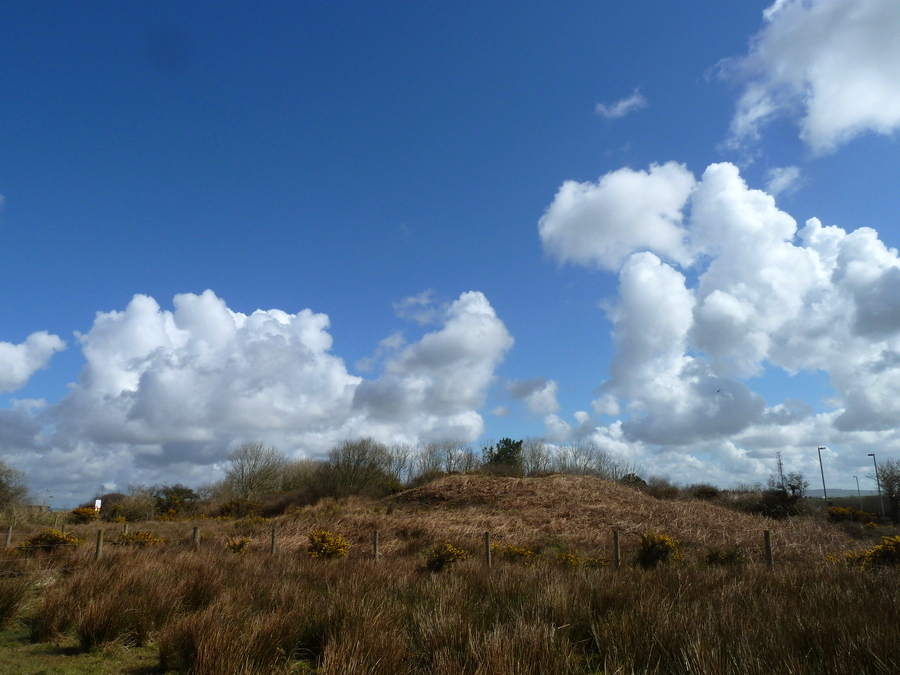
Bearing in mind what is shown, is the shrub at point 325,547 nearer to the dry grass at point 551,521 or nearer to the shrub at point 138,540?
the dry grass at point 551,521

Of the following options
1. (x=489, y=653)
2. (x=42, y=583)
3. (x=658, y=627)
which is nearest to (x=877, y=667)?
(x=658, y=627)

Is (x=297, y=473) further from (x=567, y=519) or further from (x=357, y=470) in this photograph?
(x=567, y=519)

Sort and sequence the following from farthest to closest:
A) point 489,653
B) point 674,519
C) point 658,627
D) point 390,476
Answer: point 390,476 → point 674,519 → point 658,627 → point 489,653

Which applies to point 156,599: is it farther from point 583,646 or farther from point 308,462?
point 308,462

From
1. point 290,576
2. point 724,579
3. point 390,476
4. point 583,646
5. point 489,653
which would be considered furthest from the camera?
point 390,476

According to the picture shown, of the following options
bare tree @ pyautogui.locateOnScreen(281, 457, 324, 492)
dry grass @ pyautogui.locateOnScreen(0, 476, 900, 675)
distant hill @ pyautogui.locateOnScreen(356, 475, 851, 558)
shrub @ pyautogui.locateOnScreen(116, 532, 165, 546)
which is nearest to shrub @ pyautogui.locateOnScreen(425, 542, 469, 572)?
dry grass @ pyautogui.locateOnScreen(0, 476, 900, 675)

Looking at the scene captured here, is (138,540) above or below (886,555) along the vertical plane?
below

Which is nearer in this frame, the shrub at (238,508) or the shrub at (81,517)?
the shrub at (81,517)

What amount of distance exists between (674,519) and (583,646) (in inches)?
936

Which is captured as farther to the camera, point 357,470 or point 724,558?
point 357,470

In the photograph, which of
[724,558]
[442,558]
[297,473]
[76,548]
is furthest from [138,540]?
[297,473]

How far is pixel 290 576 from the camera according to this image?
11.1 meters

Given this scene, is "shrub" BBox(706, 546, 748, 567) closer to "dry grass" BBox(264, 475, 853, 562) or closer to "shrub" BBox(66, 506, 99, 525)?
"dry grass" BBox(264, 475, 853, 562)

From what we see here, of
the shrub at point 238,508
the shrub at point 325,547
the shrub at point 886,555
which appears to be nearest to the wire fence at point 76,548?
the shrub at point 325,547
